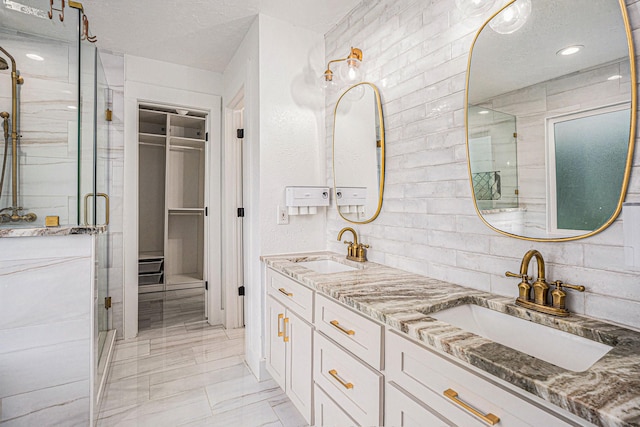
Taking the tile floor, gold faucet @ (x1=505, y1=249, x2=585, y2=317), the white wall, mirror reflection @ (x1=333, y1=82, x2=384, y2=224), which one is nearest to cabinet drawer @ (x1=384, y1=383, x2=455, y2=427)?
gold faucet @ (x1=505, y1=249, x2=585, y2=317)

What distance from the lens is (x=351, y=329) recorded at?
1282 millimetres

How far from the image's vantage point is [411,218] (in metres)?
1.75

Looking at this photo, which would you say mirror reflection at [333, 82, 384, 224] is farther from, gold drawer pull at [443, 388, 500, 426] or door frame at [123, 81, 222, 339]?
door frame at [123, 81, 222, 339]

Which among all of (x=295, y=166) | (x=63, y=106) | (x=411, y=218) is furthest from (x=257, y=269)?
(x=63, y=106)

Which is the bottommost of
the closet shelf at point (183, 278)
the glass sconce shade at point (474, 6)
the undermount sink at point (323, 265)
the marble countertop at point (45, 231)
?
the closet shelf at point (183, 278)

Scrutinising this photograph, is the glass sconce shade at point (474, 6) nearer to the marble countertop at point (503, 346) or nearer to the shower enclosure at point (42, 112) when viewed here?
the marble countertop at point (503, 346)

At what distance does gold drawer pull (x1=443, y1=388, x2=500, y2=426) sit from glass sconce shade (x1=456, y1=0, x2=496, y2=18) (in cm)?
136

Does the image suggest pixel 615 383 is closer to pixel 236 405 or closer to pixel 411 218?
pixel 411 218

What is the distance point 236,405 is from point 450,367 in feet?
5.26

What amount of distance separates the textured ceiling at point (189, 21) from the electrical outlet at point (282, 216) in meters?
1.36

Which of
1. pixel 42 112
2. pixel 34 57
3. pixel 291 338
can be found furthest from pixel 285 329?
pixel 34 57

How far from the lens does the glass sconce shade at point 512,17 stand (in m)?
1.19

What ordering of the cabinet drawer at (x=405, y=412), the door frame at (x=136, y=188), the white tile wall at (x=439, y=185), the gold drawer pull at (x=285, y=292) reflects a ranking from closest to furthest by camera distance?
the cabinet drawer at (x=405, y=412), the white tile wall at (x=439, y=185), the gold drawer pull at (x=285, y=292), the door frame at (x=136, y=188)

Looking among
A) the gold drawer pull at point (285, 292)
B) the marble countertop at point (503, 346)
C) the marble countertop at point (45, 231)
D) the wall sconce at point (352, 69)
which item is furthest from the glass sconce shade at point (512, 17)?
the marble countertop at point (45, 231)
